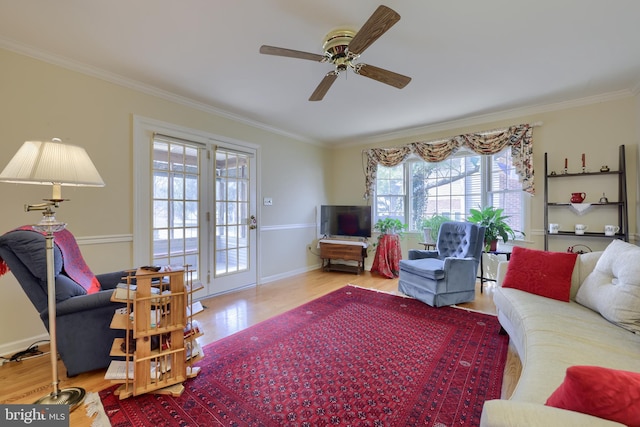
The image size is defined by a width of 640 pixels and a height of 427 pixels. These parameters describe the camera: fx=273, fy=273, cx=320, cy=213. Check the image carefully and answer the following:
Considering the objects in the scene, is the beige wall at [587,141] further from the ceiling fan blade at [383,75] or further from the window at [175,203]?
the window at [175,203]

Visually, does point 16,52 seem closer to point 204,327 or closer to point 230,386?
point 204,327

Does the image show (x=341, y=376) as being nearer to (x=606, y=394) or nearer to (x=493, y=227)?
(x=606, y=394)

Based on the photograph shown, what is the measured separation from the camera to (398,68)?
105 inches

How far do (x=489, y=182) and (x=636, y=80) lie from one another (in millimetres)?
1771

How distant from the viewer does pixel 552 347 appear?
1454 millimetres

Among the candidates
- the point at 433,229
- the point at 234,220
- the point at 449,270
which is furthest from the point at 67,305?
the point at 433,229

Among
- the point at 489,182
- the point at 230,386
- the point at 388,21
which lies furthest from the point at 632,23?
the point at 230,386

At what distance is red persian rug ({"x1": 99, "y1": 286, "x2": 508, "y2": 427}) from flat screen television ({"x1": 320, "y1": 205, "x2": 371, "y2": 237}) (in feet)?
7.45

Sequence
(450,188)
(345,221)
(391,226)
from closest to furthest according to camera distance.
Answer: (450,188) < (391,226) < (345,221)

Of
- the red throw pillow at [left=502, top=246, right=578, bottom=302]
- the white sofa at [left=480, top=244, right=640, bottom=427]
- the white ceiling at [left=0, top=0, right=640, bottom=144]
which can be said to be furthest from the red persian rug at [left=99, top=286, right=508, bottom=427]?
the white ceiling at [left=0, top=0, right=640, bottom=144]

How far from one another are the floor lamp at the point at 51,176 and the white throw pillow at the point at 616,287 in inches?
130

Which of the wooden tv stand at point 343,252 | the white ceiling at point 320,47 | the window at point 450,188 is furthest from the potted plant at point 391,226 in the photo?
the white ceiling at point 320,47

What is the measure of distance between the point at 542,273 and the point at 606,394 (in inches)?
74.8

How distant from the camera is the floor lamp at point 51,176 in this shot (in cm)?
149
